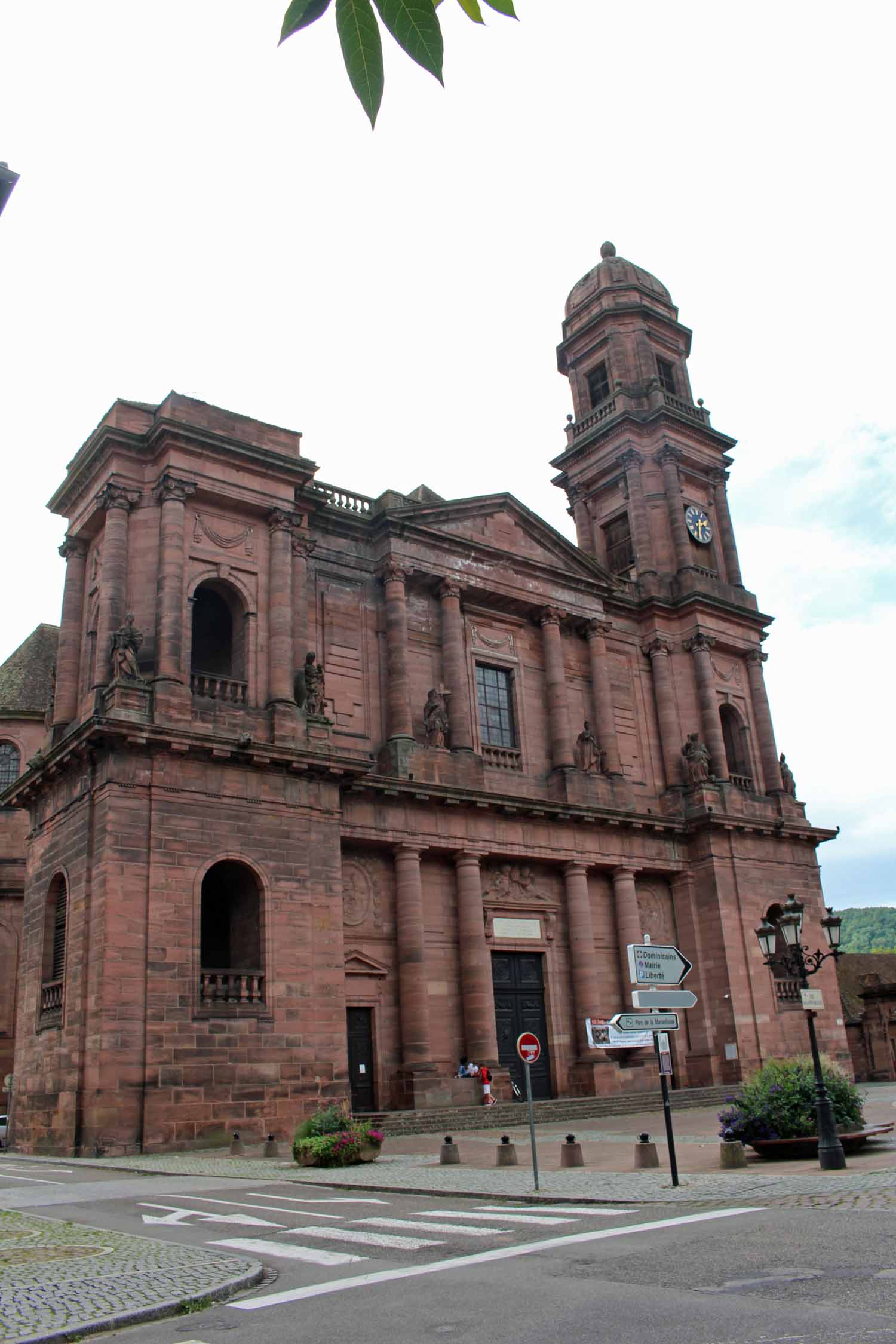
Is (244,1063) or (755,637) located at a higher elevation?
(755,637)

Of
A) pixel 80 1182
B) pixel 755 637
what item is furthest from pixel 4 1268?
pixel 755 637

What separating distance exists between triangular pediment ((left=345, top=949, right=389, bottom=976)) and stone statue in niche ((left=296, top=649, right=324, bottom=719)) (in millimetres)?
5982

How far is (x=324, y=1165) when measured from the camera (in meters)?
18.4

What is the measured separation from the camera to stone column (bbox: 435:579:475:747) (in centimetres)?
3192

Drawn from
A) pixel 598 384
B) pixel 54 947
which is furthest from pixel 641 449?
pixel 54 947

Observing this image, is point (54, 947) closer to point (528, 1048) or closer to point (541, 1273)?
point (528, 1048)

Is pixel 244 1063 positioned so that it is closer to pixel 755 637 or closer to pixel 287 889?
pixel 287 889

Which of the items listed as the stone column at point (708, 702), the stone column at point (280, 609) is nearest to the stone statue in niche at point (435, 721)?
the stone column at point (280, 609)

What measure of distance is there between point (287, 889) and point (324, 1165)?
7746mm

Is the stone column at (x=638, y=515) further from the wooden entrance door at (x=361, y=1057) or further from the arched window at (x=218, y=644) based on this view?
the wooden entrance door at (x=361, y=1057)

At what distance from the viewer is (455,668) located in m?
32.3

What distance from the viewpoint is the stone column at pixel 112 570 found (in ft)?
83.9

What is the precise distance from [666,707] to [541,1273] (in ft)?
101

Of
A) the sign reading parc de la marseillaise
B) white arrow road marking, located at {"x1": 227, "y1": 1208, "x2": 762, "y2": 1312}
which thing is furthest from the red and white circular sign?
white arrow road marking, located at {"x1": 227, "y1": 1208, "x2": 762, "y2": 1312}
